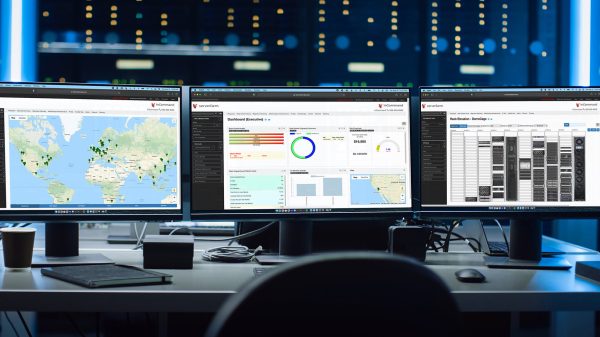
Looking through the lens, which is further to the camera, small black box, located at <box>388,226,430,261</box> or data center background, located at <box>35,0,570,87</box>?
data center background, located at <box>35,0,570,87</box>

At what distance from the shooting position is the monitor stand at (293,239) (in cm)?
190

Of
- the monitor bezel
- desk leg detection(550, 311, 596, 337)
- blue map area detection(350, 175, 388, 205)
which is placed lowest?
desk leg detection(550, 311, 596, 337)

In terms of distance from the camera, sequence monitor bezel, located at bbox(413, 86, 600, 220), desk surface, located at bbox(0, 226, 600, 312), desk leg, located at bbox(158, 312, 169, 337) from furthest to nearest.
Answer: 1. desk leg, located at bbox(158, 312, 169, 337)
2. monitor bezel, located at bbox(413, 86, 600, 220)
3. desk surface, located at bbox(0, 226, 600, 312)

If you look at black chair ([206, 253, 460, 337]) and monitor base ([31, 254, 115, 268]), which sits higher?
black chair ([206, 253, 460, 337])

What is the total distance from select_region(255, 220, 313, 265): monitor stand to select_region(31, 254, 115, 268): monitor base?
406 millimetres

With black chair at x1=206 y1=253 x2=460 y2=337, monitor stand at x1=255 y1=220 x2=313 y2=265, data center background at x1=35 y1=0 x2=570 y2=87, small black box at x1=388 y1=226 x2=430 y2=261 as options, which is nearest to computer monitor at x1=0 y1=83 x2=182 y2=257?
monitor stand at x1=255 y1=220 x2=313 y2=265

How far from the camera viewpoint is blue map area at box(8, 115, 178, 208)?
1798 mm

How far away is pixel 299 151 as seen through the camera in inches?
73.3

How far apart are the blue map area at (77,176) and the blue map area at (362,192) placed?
0.46 meters

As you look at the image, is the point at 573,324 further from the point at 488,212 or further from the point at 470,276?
the point at 470,276

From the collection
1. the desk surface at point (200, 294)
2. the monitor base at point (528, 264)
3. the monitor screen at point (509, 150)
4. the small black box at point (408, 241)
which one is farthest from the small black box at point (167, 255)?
the monitor base at point (528, 264)

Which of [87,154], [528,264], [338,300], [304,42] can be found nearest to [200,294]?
[87,154]

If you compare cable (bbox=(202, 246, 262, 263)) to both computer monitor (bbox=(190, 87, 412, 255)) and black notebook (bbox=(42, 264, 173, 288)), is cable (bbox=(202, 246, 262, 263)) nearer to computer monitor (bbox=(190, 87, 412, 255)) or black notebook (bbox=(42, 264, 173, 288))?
computer monitor (bbox=(190, 87, 412, 255))

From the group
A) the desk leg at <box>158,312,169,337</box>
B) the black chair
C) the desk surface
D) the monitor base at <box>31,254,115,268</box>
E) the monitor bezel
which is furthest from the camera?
the desk leg at <box>158,312,169,337</box>
